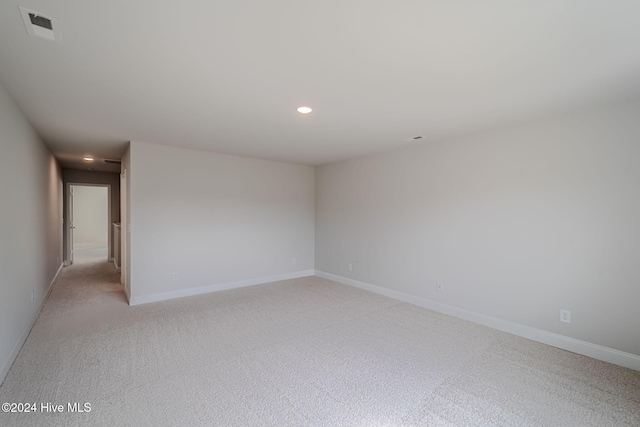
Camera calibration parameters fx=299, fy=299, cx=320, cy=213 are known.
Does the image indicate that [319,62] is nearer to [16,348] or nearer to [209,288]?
[16,348]

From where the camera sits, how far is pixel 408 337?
310 centimetres

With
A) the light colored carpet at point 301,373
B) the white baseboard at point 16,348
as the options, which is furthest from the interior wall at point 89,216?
the light colored carpet at point 301,373

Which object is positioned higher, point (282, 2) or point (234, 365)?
point (282, 2)

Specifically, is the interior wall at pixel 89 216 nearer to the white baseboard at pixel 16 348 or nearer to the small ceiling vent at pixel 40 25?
the white baseboard at pixel 16 348

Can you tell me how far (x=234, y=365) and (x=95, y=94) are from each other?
2494mm

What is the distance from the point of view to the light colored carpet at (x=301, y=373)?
1904mm

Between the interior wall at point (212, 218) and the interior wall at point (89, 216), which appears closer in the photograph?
the interior wall at point (212, 218)

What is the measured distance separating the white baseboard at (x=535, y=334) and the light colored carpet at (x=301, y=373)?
89 mm

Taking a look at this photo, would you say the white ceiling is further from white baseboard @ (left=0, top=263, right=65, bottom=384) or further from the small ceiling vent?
white baseboard @ (left=0, top=263, right=65, bottom=384)

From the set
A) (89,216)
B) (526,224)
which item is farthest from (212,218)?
(89,216)

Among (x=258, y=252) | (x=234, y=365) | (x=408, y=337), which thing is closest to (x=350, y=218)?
(x=258, y=252)

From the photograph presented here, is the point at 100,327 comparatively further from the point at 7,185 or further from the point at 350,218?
the point at 350,218

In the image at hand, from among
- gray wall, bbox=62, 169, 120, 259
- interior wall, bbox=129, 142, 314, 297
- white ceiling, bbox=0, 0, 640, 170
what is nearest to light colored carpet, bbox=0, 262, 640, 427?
interior wall, bbox=129, 142, 314, 297

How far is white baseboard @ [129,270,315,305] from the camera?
415 centimetres
